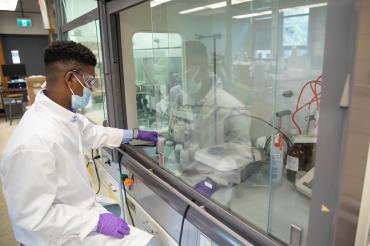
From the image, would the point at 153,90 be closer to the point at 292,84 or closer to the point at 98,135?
the point at 98,135

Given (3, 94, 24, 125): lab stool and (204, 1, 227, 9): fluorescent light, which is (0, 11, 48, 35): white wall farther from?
(204, 1, 227, 9): fluorescent light

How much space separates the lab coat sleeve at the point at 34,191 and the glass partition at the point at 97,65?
2.75 feet

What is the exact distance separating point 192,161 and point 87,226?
57 centimetres

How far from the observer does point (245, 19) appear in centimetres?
152

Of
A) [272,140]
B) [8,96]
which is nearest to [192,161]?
[272,140]

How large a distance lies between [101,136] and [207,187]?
731 millimetres

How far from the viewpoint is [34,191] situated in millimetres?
965

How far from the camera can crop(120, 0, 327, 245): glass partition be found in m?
1.17

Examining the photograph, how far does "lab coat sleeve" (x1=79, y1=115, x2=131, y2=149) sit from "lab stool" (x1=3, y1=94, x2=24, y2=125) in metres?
6.06

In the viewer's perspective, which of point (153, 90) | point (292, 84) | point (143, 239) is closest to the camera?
point (143, 239)

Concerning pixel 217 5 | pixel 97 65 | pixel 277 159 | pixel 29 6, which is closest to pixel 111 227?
pixel 277 159

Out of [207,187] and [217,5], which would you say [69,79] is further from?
[217,5]

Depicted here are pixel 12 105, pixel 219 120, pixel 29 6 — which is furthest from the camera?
pixel 29 6

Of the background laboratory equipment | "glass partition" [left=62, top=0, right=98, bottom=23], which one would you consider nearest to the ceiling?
"glass partition" [left=62, top=0, right=98, bottom=23]
